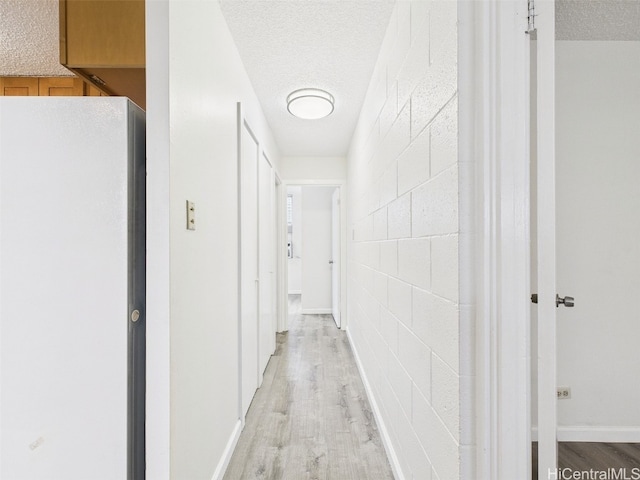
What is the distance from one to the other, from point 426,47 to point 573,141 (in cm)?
128

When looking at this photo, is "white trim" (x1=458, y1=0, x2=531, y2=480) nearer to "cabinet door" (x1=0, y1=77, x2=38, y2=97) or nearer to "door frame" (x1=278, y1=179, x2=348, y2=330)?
"door frame" (x1=278, y1=179, x2=348, y2=330)

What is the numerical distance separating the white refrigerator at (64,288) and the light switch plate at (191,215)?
215 millimetres

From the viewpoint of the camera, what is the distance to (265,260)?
3062mm

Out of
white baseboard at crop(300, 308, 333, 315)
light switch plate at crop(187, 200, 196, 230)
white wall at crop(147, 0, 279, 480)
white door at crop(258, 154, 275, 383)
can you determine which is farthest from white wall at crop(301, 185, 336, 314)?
light switch plate at crop(187, 200, 196, 230)

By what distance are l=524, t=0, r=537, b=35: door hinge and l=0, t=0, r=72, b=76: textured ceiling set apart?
2.28m

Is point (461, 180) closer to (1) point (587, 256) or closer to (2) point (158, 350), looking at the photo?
(2) point (158, 350)

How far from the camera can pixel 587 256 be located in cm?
183

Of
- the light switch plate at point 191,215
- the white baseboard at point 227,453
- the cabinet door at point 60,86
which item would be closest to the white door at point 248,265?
the white baseboard at point 227,453

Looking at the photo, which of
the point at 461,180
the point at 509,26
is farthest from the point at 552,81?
the point at 461,180

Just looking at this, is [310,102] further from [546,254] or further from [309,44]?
[546,254]

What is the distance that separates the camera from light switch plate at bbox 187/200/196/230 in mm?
1245

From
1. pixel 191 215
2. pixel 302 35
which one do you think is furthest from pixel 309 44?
pixel 191 215

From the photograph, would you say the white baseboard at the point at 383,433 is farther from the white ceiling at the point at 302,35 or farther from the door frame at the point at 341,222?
the white ceiling at the point at 302,35

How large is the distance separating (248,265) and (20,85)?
2.55m
